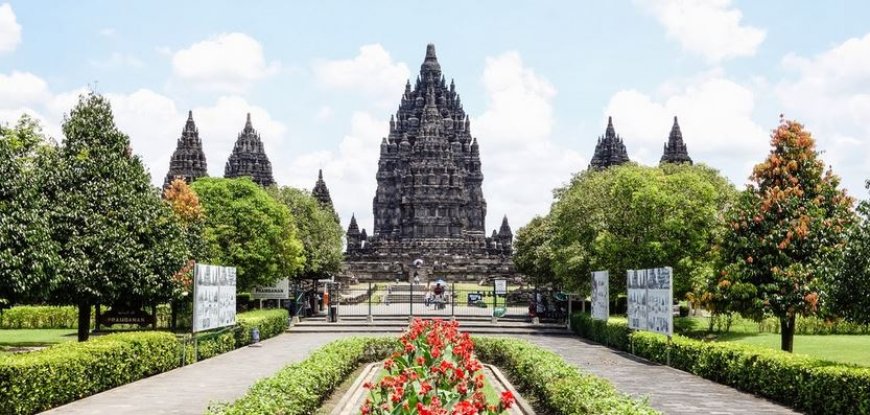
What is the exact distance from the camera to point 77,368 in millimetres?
20984

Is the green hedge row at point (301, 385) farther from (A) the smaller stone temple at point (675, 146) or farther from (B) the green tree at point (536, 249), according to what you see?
(A) the smaller stone temple at point (675, 146)

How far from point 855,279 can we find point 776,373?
2848 millimetres

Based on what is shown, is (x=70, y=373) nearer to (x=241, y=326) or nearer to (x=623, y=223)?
(x=241, y=326)

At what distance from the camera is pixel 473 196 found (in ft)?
477

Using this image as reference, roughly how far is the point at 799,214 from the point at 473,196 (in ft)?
372

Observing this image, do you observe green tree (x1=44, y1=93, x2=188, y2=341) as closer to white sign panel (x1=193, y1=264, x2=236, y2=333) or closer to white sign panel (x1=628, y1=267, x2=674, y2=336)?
white sign panel (x1=193, y1=264, x2=236, y2=333)

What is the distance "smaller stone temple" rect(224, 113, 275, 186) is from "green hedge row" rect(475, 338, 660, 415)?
103999mm

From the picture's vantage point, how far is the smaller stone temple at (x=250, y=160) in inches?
5172

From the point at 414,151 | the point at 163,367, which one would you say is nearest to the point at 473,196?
the point at 414,151

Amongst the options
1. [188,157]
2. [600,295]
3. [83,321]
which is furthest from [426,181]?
[83,321]

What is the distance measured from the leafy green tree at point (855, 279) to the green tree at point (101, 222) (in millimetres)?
22782

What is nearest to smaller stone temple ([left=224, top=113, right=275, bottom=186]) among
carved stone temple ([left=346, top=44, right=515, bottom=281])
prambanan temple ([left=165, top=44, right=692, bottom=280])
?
prambanan temple ([left=165, top=44, right=692, bottom=280])

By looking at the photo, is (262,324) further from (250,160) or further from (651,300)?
(250,160)

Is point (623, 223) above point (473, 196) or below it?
below
